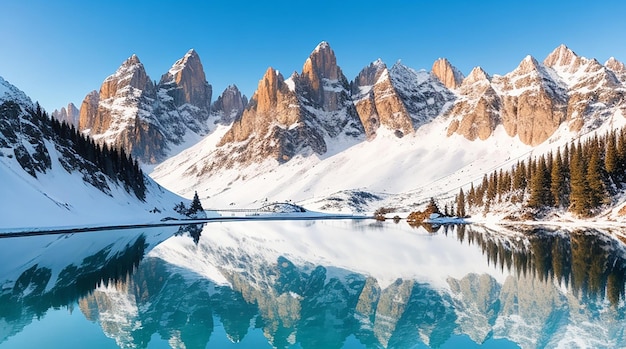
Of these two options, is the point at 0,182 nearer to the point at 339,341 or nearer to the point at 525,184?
the point at 339,341

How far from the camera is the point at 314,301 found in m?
19.4

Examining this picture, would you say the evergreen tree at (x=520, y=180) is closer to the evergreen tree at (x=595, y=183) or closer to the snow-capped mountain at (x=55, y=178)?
the evergreen tree at (x=595, y=183)

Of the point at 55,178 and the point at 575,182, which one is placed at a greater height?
the point at 55,178

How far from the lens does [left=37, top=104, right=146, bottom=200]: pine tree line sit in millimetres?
102000

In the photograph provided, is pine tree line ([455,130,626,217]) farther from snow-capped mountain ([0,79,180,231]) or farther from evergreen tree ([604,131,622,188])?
snow-capped mountain ([0,79,180,231])

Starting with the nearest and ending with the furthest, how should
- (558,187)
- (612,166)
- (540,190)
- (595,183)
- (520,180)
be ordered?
(595,183), (612,166), (558,187), (540,190), (520,180)

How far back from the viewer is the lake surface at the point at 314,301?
1380cm

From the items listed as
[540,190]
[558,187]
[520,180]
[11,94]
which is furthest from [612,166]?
[11,94]

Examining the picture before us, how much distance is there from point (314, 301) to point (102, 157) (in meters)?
105

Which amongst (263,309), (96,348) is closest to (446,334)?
(263,309)

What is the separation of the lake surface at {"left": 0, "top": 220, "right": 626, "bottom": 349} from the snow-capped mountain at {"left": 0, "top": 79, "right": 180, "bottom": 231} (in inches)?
1633

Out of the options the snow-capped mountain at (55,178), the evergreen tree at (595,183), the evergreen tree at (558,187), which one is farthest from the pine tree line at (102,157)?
the evergreen tree at (595,183)

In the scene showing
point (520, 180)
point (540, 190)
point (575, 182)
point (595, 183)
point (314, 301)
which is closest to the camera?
point (314, 301)

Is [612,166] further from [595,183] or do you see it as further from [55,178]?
[55,178]
